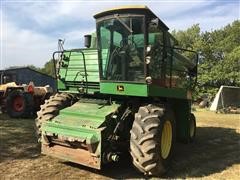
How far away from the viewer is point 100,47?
27.7 ft

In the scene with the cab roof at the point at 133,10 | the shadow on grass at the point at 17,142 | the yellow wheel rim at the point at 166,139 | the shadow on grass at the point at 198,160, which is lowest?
the shadow on grass at the point at 198,160

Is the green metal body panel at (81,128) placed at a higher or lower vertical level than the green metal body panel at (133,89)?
lower

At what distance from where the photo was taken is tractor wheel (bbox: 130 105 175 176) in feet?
23.2

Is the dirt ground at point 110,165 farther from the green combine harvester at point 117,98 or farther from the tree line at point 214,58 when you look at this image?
the tree line at point 214,58

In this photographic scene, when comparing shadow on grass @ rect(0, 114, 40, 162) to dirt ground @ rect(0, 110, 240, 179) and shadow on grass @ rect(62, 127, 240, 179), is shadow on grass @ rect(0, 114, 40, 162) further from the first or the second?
shadow on grass @ rect(62, 127, 240, 179)

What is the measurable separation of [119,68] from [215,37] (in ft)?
169

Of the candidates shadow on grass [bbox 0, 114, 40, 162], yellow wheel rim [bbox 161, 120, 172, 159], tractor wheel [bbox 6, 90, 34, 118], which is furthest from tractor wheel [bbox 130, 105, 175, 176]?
tractor wheel [bbox 6, 90, 34, 118]

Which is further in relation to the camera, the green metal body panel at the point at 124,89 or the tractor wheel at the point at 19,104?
the tractor wheel at the point at 19,104

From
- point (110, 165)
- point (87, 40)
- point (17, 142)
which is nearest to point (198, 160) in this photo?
point (110, 165)

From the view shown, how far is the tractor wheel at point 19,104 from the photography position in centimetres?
1639

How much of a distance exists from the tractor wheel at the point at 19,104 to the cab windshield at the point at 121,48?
879 cm

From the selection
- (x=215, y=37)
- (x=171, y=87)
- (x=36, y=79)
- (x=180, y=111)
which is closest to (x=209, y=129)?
(x=180, y=111)

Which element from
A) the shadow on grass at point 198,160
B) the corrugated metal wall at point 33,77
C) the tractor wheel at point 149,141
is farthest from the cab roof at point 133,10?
the corrugated metal wall at point 33,77

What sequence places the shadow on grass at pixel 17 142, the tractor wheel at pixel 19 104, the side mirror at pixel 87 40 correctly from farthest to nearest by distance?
the tractor wheel at pixel 19 104 → the side mirror at pixel 87 40 → the shadow on grass at pixel 17 142
